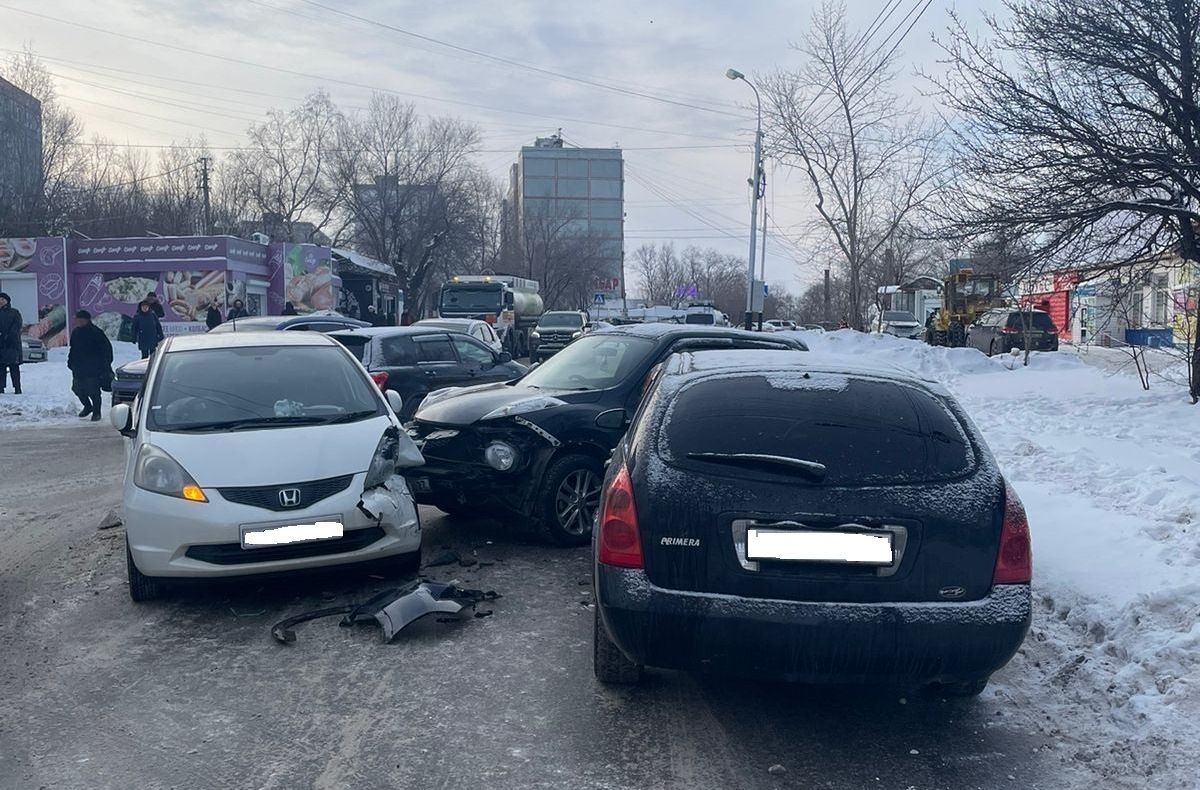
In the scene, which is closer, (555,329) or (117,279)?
(117,279)

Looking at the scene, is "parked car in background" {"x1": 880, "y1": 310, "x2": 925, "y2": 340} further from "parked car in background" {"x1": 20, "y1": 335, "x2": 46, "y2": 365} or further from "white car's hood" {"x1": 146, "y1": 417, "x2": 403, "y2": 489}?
"white car's hood" {"x1": 146, "y1": 417, "x2": 403, "y2": 489}

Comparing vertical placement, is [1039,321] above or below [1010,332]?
above

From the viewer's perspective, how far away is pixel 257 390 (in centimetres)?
677

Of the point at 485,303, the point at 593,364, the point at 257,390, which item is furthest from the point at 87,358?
the point at 485,303

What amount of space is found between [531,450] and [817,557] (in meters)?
3.41

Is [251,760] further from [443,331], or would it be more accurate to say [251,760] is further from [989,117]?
[989,117]

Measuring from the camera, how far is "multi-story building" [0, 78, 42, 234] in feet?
146

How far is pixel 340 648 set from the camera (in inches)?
202

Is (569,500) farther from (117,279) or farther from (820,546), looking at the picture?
(117,279)

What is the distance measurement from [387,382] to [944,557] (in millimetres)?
9833

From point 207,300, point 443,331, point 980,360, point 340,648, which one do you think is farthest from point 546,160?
point 340,648

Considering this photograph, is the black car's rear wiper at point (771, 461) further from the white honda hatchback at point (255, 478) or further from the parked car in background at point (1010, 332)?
the parked car in background at point (1010, 332)

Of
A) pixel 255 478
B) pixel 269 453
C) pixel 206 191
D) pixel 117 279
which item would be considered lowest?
pixel 255 478

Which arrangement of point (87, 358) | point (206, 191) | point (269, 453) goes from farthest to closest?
point (206, 191) < point (87, 358) < point (269, 453)
